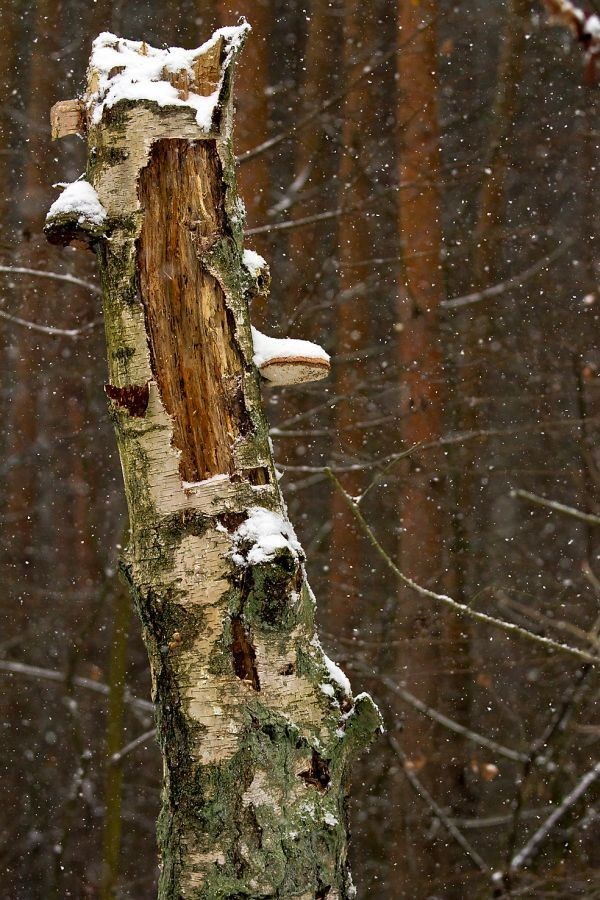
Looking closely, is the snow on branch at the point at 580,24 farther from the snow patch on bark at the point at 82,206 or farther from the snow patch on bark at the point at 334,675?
the snow patch on bark at the point at 334,675

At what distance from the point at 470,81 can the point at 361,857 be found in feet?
19.7

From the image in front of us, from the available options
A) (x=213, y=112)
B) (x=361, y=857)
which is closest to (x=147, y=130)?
(x=213, y=112)

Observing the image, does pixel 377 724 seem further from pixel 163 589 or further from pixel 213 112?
pixel 213 112

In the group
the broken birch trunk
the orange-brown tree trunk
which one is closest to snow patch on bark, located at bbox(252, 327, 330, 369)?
the broken birch trunk

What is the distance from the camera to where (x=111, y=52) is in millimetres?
1867

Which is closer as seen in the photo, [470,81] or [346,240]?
[346,240]

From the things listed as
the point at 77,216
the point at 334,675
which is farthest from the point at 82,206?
the point at 334,675

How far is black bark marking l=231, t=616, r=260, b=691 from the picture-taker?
1.67 m

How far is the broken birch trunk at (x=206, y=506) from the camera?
165 centimetres

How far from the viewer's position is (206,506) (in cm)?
172

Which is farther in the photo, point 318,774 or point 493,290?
point 493,290

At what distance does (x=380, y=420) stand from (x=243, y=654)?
359cm

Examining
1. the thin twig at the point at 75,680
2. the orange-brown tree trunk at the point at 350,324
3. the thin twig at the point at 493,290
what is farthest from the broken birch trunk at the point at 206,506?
the thin twig at the point at 493,290

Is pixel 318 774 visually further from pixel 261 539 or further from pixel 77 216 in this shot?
pixel 77 216
